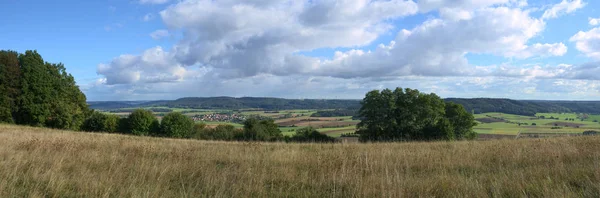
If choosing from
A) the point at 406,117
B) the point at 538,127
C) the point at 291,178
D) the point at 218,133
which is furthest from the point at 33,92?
the point at 538,127

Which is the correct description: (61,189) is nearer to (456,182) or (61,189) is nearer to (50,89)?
(456,182)

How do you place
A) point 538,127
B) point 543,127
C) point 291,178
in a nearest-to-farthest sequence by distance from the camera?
point 291,178, point 543,127, point 538,127

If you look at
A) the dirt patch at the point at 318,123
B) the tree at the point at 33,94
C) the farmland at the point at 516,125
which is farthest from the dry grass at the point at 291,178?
the dirt patch at the point at 318,123

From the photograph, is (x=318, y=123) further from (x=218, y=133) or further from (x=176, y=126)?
(x=176, y=126)

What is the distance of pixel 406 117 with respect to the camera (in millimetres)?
43375

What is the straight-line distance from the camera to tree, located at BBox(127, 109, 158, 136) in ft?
201

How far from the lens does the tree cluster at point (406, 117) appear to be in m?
42.5

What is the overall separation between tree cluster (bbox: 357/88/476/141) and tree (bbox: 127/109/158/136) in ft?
134

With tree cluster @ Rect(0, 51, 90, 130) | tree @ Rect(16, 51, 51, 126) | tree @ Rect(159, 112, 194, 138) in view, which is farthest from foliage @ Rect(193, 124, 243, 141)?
tree @ Rect(16, 51, 51, 126)

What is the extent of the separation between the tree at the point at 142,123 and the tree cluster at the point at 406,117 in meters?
40.8

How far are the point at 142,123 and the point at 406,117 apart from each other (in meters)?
47.1

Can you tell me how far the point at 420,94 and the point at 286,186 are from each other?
42.5 meters

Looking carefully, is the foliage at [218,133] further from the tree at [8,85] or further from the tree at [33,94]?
the tree at [8,85]

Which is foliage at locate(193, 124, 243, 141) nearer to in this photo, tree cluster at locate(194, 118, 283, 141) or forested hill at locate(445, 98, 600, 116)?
tree cluster at locate(194, 118, 283, 141)
